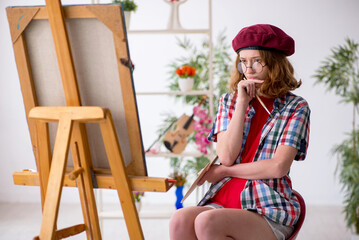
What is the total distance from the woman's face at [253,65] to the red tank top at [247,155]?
11cm

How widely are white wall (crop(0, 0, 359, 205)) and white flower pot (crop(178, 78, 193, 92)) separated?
953 millimetres

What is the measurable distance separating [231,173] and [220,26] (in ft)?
8.54

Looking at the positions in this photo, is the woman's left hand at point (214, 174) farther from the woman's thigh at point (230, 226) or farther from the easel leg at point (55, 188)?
the easel leg at point (55, 188)

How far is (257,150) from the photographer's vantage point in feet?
5.30

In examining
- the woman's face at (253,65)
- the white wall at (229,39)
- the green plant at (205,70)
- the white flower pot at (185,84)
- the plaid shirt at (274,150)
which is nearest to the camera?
the plaid shirt at (274,150)

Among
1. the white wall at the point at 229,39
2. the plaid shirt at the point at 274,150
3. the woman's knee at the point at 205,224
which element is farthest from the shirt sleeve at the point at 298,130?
the white wall at the point at 229,39

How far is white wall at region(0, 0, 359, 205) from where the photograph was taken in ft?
12.8

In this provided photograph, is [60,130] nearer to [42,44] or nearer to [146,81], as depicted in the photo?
[42,44]

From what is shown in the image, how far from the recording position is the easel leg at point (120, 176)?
149 centimetres

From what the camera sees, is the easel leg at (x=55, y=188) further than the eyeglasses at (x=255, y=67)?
No

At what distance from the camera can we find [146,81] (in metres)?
4.02

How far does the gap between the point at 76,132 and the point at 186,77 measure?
5.16 feet

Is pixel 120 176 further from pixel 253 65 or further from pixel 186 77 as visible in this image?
pixel 186 77

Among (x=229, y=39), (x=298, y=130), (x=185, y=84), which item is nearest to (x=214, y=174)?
(x=298, y=130)
